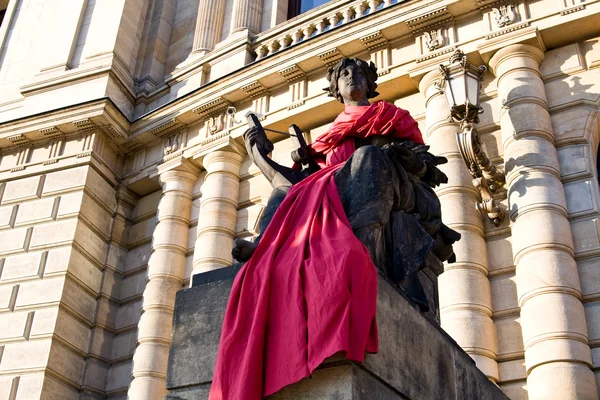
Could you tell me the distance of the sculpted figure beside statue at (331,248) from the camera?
440cm

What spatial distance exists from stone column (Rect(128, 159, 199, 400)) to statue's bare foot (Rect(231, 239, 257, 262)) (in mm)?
9262

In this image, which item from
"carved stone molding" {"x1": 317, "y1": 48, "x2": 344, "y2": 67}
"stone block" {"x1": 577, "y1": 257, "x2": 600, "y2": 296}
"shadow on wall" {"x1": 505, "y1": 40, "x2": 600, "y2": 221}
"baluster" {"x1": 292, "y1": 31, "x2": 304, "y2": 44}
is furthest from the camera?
"baluster" {"x1": 292, "y1": 31, "x2": 304, "y2": 44}

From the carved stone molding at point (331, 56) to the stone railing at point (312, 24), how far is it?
0.61 meters

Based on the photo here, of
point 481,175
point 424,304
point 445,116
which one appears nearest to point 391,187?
point 424,304

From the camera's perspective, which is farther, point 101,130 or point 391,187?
point 101,130

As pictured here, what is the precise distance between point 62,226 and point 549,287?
988 centimetres

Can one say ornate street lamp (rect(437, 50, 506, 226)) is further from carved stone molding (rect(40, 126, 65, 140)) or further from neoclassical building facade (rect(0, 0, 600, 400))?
carved stone molding (rect(40, 126, 65, 140))

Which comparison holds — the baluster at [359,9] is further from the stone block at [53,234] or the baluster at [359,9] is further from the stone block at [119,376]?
the stone block at [119,376]

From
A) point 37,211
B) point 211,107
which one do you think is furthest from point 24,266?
point 211,107

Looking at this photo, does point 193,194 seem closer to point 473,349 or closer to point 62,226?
point 62,226

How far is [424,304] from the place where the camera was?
5512mm

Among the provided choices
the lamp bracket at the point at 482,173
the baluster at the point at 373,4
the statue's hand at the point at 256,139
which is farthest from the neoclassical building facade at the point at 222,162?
the statue's hand at the point at 256,139

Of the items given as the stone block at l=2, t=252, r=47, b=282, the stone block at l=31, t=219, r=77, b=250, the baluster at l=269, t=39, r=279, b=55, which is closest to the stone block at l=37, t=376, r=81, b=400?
the stone block at l=2, t=252, r=47, b=282

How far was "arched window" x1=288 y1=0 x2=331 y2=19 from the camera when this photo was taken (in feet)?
62.7
